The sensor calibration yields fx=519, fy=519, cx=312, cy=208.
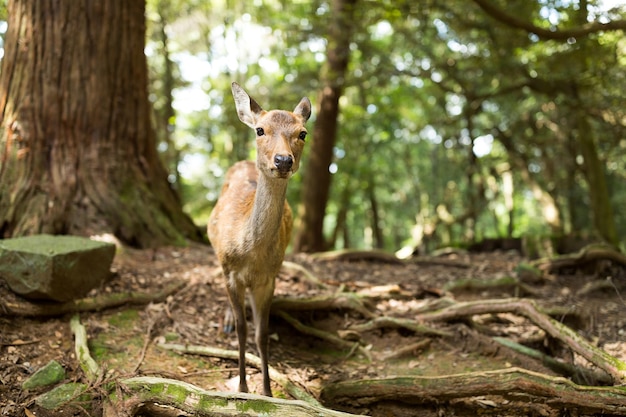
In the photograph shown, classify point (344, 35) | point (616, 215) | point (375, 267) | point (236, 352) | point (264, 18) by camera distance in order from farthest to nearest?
point (616, 215) < point (264, 18) < point (344, 35) < point (375, 267) < point (236, 352)

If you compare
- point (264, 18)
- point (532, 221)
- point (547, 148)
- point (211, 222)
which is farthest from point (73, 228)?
point (532, 221)

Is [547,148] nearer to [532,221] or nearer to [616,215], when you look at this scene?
[616,215]

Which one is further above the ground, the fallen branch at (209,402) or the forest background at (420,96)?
the forest background at (420,96)

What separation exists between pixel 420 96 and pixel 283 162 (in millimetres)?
13169

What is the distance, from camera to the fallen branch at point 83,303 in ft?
14.0

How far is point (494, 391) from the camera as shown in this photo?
3850 mm

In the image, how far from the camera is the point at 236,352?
176 inches

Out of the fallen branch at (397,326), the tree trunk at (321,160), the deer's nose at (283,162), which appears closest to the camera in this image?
the deer's nose at (283,162)

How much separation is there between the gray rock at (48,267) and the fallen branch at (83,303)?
74 millimetres

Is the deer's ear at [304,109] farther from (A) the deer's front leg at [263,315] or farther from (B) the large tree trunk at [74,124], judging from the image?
(B) the large tree trunk at [74,124]

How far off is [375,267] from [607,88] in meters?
5.30

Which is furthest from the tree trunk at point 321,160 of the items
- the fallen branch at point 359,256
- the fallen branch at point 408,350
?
the fallen branch at point 408,350

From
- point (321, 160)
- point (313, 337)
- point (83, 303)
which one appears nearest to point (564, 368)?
point (313, 337)

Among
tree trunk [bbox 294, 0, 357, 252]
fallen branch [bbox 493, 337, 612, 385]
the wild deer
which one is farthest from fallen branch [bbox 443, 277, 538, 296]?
tree trunk [bbox 294, 0, 357, 252]
